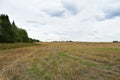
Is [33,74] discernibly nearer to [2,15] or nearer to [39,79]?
[39,79]

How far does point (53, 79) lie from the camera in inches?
329

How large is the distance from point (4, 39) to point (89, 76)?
1479 inches

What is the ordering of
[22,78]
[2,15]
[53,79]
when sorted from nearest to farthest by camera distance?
[53,79]
[22,78]
[2,15]

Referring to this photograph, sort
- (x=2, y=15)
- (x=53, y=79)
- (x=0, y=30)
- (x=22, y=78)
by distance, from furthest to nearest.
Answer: (x=2, y=15)
(x=0, y=30)
(x=22, y=78)
(x=53, y=79)

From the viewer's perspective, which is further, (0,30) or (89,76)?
(0,30)

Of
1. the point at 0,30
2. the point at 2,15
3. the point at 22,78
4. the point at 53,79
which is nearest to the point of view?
the point at 53,79

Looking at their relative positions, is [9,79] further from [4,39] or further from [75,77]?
[4,39]

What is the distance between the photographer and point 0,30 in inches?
1702

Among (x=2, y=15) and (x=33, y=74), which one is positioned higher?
(x=2, y=15)

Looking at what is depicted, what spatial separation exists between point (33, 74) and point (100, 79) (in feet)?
10.2

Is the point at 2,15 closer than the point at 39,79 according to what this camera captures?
No

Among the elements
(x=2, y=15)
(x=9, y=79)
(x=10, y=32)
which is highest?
(x=2, y=15)

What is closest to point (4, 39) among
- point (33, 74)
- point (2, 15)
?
point (2, 15)

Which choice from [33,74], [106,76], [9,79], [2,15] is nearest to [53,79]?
[33,74]
